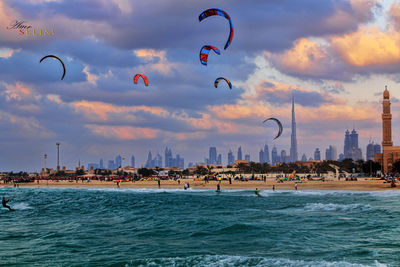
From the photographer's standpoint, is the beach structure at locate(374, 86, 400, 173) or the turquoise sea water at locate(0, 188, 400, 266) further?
the beach structure at locate(374, 86, 400, 173)

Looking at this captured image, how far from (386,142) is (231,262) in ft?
447

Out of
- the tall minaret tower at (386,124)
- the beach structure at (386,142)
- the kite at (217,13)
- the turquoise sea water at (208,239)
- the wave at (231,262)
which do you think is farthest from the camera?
the tall minaret tower at (386,124)

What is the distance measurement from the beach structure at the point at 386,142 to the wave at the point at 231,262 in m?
121

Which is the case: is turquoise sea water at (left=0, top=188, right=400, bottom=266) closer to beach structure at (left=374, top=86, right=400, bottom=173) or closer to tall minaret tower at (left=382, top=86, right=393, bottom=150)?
beach structure at (left=374, top=86, right=400, bottom=173)

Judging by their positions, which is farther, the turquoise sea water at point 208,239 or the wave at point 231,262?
the turquoise sea water at point 208,239

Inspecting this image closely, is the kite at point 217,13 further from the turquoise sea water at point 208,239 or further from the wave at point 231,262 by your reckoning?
the wave at point 231,262

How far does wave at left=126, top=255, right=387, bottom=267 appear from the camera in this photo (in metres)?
11.7

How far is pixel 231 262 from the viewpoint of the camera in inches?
476

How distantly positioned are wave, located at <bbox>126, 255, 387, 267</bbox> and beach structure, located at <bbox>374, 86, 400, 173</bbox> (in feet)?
396

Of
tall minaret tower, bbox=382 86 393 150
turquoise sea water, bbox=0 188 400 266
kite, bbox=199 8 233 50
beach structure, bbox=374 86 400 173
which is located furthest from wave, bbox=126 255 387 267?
tall minaret tower, bbox=382 86 393 150

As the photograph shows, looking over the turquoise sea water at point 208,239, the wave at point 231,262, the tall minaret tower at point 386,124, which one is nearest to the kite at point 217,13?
the turquoise sea water at point 208,239

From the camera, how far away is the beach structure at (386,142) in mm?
122938

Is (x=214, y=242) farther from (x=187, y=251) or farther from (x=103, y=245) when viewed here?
(x=103, y=245)

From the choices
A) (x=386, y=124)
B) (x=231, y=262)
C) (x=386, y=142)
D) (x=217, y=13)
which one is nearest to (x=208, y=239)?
(x=231, y=262)
